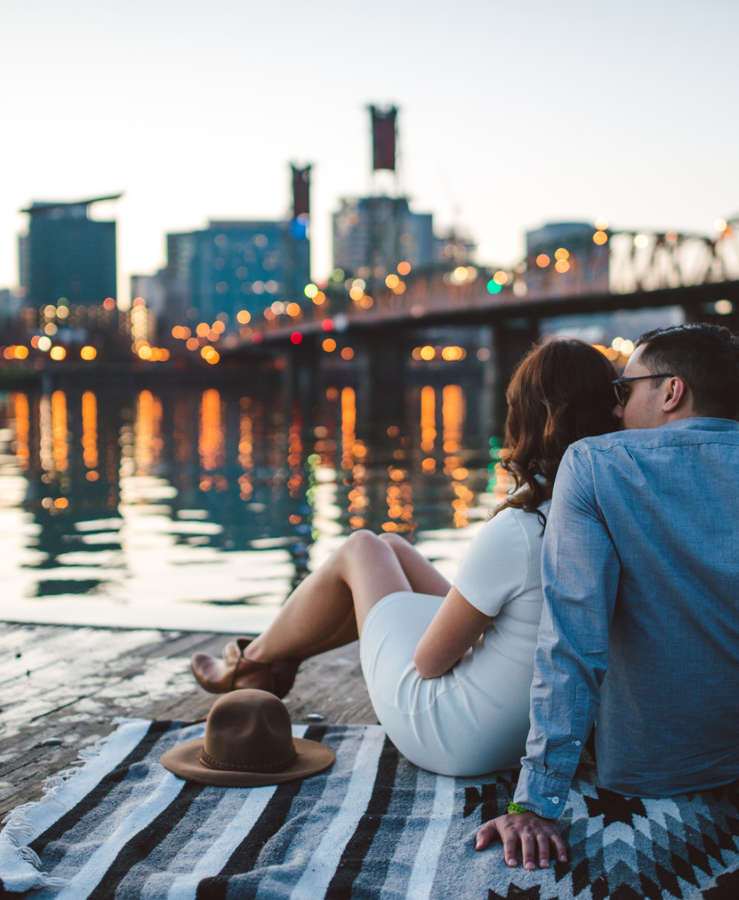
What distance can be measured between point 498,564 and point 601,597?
468 millimetres

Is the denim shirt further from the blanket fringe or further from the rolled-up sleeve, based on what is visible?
the blanket fringe

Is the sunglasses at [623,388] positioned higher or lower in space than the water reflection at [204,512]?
higher

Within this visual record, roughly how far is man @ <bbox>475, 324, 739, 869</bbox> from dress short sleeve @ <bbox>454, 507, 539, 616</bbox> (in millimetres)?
305

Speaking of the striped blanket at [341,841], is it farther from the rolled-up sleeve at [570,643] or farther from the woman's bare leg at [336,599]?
the woman's bare leg at [336,599]

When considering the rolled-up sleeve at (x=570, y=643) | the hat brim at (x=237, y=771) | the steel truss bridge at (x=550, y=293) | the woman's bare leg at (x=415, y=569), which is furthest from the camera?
the steel truss bridge at (x=550, y=293)

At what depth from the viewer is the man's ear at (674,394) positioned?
8.68 ft

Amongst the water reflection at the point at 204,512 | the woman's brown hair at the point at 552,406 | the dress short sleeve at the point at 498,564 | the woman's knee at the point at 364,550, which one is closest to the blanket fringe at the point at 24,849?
Answer: the woman's knee at the point at 364,550

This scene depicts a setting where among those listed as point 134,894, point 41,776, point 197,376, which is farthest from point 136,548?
point 197,376

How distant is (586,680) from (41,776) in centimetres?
199

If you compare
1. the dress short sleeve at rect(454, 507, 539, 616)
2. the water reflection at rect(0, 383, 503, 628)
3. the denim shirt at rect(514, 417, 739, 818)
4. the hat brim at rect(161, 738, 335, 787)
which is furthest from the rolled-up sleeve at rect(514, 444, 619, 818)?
the water reflection at rect(0, 383, 503, 628)

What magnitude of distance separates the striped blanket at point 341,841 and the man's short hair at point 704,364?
3.54 ft

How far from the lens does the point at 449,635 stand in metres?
3.10

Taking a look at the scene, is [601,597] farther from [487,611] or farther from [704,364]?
[704,364]

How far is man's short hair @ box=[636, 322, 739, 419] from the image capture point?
261 centimetres
